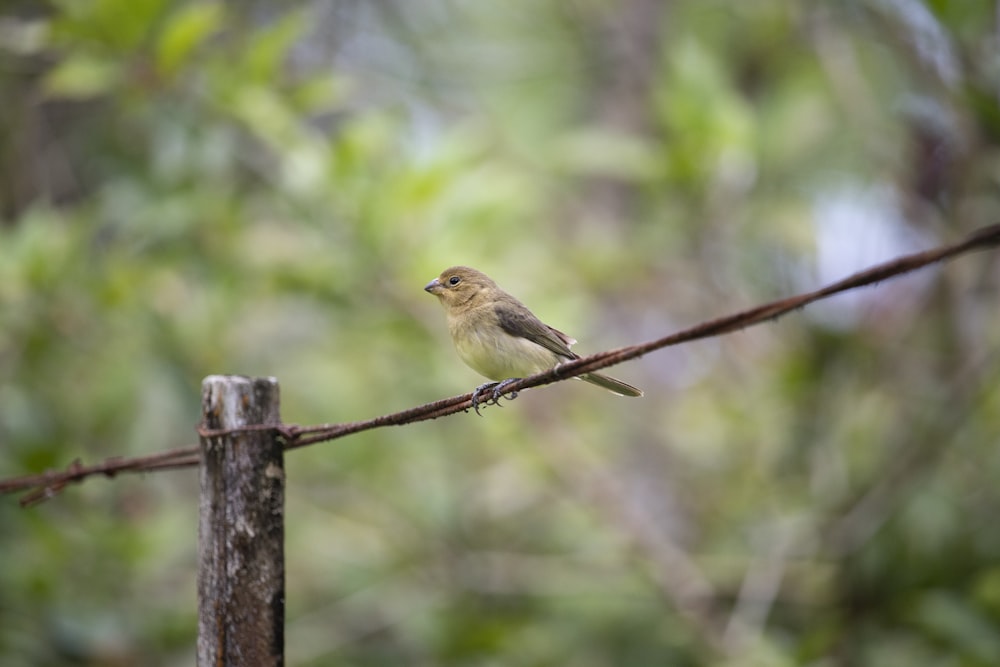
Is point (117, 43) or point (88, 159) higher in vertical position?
point (88, 159)

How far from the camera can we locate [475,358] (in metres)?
3.04

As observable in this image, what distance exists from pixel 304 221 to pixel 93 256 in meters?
1.11

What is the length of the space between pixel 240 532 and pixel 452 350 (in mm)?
2853

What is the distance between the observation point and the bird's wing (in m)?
3.15

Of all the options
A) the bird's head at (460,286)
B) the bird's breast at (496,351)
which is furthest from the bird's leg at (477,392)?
the bird's head at (460,286)

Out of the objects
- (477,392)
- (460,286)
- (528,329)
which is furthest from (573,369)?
(460,286)

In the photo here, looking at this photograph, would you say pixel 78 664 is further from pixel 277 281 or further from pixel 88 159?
pixel 88 159

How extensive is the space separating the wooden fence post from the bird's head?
1263mm

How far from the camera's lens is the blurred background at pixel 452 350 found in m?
4.37

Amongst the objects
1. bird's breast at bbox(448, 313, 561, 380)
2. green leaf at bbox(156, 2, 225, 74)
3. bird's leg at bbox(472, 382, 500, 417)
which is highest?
green leaf at bbox(156, 2, 225, 74)

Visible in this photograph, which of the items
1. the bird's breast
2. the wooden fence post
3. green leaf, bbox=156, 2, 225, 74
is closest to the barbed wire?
the wooden fence post

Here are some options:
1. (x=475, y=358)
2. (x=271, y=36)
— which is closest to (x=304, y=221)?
(x=271, y=36)

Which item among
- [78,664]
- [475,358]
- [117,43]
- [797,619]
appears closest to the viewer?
[475,358]

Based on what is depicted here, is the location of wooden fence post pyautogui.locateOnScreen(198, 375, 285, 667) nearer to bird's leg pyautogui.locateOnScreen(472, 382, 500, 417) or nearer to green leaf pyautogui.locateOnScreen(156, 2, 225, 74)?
bird's leg pyautogui.locateOnScreen(472, 382, 500, 417)
